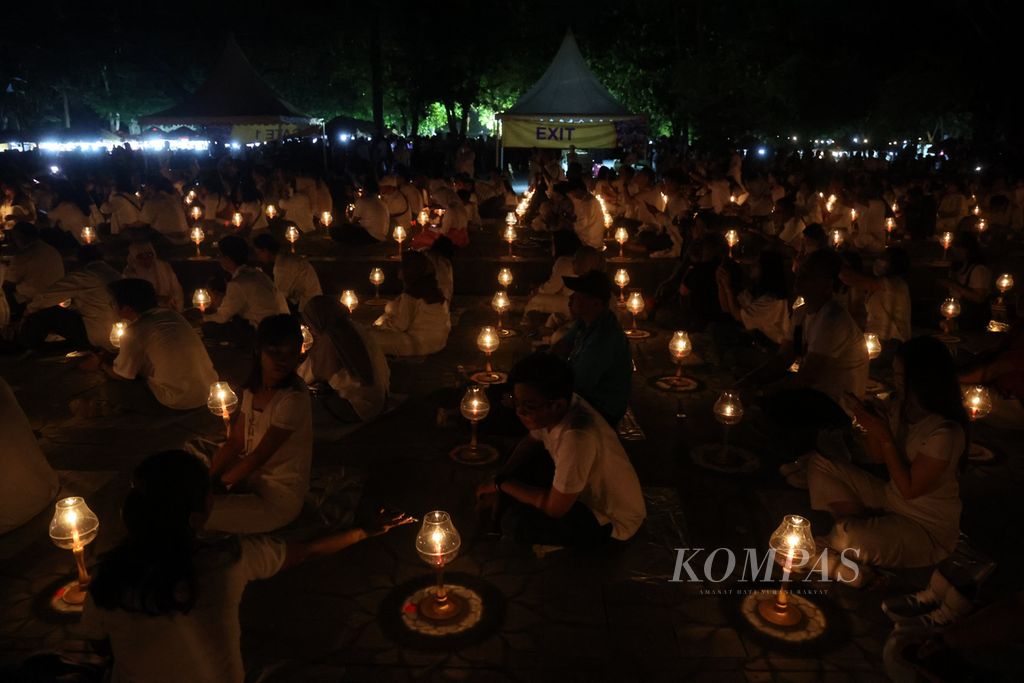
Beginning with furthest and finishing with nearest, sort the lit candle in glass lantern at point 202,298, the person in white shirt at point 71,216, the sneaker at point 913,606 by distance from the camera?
the person in white shirt at point 71,216 < the lit candle in glass lantern at point 202,298 < the sneaker at point 913,606

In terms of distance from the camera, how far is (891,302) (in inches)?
301

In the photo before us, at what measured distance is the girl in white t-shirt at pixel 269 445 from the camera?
13.6 feet

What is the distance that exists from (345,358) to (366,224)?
6.91 meters

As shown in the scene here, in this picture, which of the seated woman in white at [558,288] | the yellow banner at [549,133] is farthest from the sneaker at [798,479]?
the yellow banner at [549,133]

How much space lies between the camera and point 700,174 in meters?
14.6

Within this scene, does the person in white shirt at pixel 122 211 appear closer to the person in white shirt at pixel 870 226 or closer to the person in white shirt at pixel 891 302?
the person in white shirt at pixel 891 302

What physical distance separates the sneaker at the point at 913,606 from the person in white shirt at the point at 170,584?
8.57ft

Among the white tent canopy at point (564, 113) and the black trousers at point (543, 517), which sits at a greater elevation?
the white tent canopy at point (564, 113)

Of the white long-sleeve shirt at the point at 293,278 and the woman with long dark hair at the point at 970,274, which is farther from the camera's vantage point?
the white long-sleeve shirt at the point at 293,278

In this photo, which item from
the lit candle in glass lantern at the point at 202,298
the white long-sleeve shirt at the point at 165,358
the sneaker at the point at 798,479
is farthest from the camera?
the lit candle in glass lantern at the point at 202,298

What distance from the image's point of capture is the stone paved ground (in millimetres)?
3570

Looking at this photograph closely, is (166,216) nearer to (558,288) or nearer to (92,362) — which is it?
(92,362)

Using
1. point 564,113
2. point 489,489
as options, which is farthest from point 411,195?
point 489,489

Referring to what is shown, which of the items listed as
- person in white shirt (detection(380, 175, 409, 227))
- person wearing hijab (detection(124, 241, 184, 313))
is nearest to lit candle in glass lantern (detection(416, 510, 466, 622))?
person wearing hijab (detection(124, 241, 184, 313))
